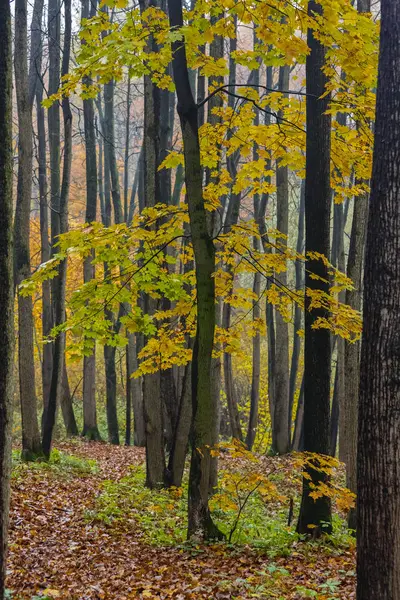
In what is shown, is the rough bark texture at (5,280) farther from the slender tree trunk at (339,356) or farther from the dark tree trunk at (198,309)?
the slender tree trunk at (339,356)

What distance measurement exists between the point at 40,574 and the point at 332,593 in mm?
3067

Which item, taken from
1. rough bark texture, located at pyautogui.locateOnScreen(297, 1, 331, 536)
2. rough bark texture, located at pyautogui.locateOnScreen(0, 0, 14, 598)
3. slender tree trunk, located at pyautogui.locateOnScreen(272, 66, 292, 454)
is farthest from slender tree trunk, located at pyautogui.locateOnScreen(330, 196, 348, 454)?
rough bark texture, located at pyautogui.locateOnScreen(0, 0, 14, 598)

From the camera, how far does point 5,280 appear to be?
4.50 m

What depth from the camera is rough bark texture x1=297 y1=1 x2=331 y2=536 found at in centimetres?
813

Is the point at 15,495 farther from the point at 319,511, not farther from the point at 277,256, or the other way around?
the point at 277,256

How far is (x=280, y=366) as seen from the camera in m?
17.6

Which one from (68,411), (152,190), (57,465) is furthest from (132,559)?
(68,411)

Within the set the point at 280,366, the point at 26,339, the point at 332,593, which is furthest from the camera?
the point at 280,366

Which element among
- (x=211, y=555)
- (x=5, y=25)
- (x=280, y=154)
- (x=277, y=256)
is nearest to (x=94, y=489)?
(x=211, y=555)

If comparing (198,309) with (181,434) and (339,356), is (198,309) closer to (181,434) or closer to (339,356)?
(181,434)

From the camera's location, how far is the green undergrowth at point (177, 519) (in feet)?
25.9

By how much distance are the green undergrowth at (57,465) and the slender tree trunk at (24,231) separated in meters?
0.35

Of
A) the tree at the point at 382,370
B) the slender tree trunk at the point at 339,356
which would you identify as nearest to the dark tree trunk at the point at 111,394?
the slender tree trunk at the point at 339,356

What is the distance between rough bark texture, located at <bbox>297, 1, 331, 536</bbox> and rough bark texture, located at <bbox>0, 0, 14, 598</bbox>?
14.9ft
